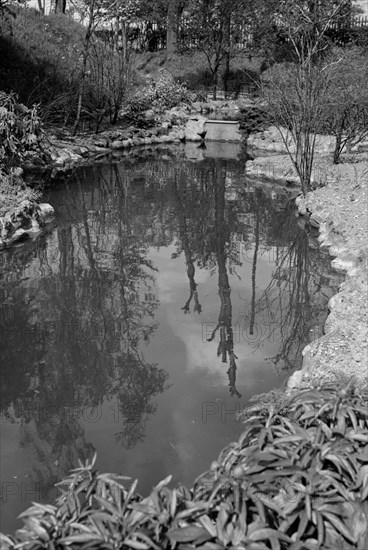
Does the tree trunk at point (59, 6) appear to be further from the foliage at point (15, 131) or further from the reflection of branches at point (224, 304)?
the reflection of branches at point (224, 304)

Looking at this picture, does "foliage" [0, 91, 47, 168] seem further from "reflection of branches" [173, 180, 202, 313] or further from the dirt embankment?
the dirt embankment

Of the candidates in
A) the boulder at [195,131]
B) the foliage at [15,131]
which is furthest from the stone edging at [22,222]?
the boulder at [195,131]

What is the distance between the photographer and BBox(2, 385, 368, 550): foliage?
2684mm

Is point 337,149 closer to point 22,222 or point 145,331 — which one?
point 22,222

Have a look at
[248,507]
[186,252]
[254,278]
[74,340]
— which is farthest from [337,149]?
[248,507]

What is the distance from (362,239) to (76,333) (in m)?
4.24

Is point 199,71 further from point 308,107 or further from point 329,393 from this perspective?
point 329,393

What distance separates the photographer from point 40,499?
4133 millimetres

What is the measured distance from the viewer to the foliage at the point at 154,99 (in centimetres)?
2224

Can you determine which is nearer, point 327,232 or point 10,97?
point 327,232

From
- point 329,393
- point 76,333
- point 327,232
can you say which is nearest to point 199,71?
point 327,232

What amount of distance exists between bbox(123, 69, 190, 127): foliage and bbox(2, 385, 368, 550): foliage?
64.6 ft

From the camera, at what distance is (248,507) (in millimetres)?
2922

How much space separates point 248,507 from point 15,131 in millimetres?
9859
